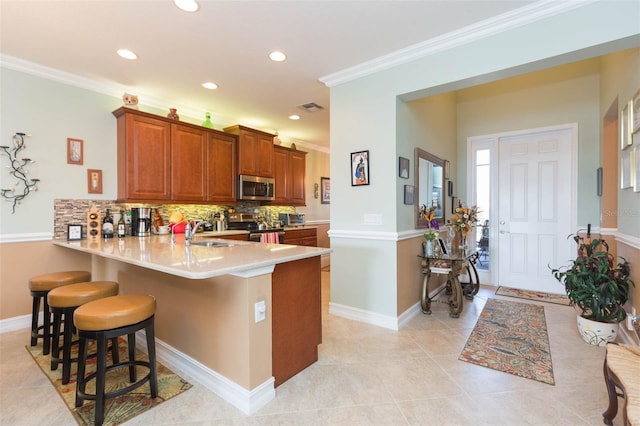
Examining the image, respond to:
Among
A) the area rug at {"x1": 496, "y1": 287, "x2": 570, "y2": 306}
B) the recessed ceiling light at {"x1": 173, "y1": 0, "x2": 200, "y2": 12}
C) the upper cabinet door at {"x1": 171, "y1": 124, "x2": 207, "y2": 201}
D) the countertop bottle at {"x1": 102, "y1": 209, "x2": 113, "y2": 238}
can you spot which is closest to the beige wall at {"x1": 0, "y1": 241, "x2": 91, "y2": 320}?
the countertop bottle at {"x1": 102, "y1": 209, "x2": 113, "y2": 238}

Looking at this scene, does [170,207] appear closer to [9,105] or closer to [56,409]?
[9,105]

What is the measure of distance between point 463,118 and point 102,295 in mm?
5041

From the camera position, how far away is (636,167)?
86.5 inches

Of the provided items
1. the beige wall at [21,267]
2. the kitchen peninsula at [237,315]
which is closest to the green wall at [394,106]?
the kitchen peninsula at [237,315]

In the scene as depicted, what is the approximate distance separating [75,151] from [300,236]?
11.2ft

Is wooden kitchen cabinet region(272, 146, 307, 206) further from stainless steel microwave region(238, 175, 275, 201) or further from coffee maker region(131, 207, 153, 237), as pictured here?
coffee maker region(131, 207, 153, 237)

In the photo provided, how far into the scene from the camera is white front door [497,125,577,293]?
397 cm

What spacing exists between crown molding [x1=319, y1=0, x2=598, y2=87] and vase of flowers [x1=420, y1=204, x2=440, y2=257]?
1.61m

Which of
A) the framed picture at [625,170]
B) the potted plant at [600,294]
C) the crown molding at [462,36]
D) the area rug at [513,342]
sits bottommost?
the area rug at [513,342]

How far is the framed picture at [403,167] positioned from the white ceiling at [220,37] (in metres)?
1.00

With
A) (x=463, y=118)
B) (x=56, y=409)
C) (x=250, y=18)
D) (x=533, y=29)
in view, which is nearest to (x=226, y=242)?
(x=56, y=409)

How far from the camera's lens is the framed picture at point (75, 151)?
3.28 meters

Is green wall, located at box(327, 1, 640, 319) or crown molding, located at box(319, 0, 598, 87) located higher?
crown molding, located at box(319, 0, 598, 87)

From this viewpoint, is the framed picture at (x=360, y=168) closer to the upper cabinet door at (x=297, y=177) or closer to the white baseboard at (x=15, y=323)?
the upper cabinet door at (x=297, y=177)
